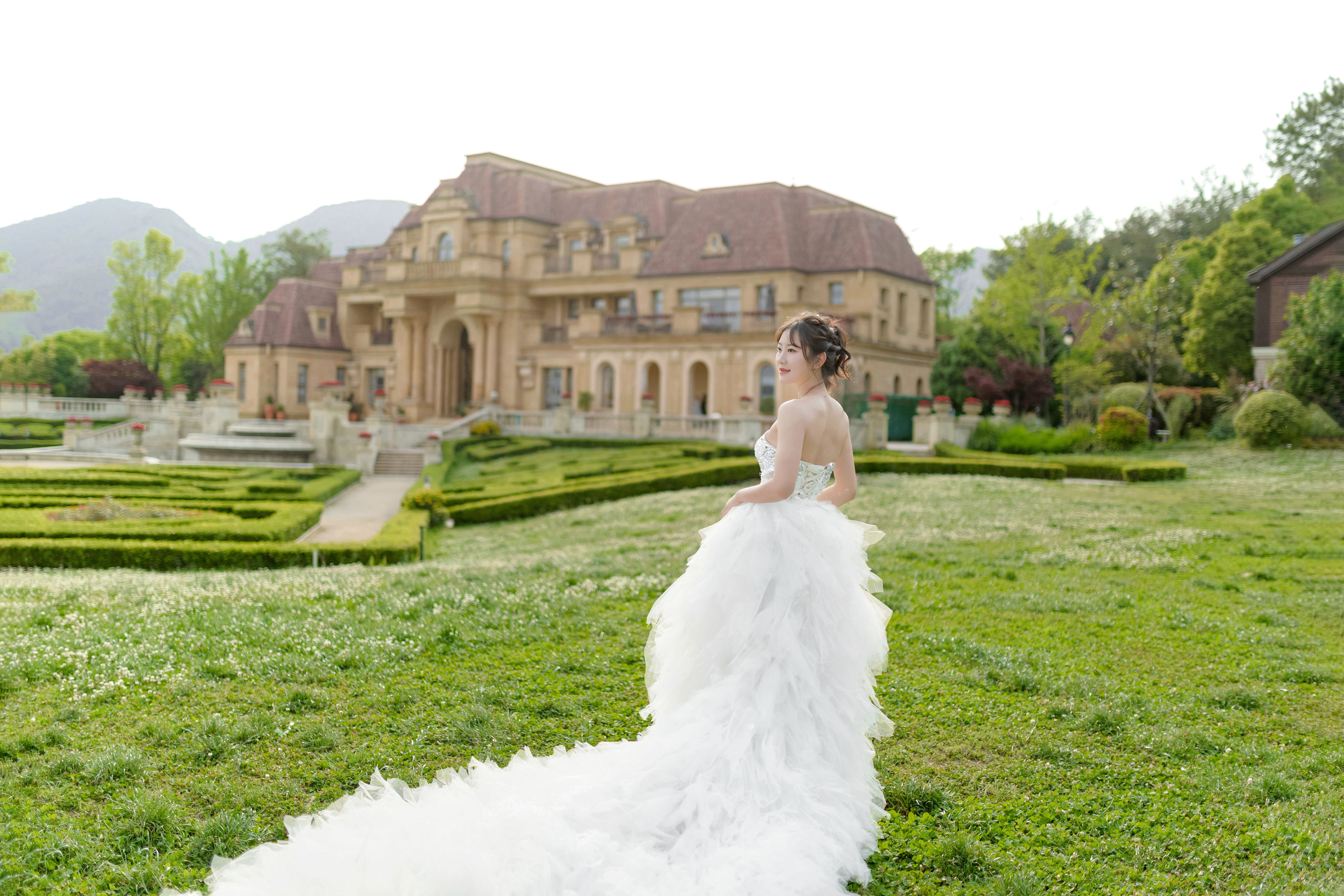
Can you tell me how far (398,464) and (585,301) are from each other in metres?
15.2

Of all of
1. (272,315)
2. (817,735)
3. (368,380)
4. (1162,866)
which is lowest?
(1162,866)

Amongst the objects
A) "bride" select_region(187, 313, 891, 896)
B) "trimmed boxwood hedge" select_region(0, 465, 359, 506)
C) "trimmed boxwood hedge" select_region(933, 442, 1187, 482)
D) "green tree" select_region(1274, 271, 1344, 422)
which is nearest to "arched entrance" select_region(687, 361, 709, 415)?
"trimmed boxwood hedge" select_region(933, 442, 1187, 482)

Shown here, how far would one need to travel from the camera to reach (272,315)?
53.6m

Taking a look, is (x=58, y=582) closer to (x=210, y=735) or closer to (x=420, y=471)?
(x=210, y=735)

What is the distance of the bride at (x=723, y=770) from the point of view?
4.05 metres

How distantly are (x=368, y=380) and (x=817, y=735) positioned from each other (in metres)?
53.9

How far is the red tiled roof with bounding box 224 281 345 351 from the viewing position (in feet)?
174

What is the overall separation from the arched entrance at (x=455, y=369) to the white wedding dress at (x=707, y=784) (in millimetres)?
45772

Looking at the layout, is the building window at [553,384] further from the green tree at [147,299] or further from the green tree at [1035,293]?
the green tree at [147,299]

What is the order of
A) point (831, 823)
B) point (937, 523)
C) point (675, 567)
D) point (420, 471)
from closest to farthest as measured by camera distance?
point (831, 823) < point (675, 567) < point (937, 523) < point (420, 471)

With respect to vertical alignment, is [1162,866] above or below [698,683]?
below

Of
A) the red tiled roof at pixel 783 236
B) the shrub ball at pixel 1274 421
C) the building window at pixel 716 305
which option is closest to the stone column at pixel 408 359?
the red tiled roof at pixel 783 236

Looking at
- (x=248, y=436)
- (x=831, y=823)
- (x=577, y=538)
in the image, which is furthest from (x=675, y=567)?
(x=248, y=436)

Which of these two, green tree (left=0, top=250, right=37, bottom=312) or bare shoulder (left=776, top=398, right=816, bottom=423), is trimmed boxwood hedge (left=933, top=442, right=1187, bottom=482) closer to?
bare shoulder (left=776, top=398, right=816, bottom=423)
